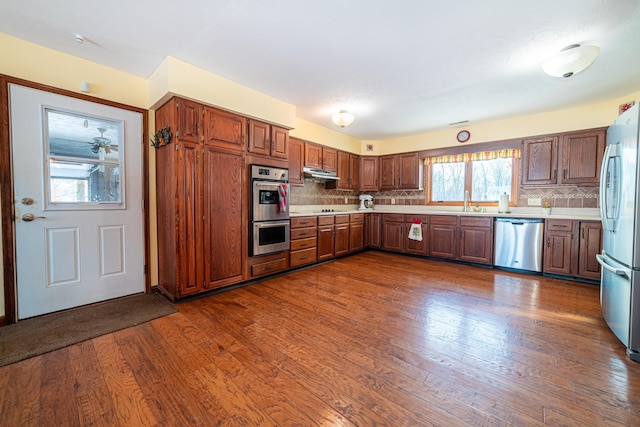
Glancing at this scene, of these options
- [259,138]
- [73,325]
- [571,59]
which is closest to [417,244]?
[571,59]

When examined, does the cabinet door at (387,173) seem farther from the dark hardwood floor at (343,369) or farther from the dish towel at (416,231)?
the dark hardwood floor at (343,369)

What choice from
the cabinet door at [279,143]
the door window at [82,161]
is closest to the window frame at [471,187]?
the cabinet door at [279,143]

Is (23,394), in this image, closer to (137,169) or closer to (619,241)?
(137,169)

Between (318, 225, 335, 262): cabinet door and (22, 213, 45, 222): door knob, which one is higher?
(22, 213, 45, 222): door knob

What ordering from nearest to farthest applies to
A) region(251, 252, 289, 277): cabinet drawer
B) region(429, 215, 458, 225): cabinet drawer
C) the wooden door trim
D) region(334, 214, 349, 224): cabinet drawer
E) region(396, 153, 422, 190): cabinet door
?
1. the wooden door trim
2. region(251, 252, 289, 277): cabinet drawer
3. region(429, 215, 458, 225): cabinet drawer
4. region(334, 214, 349, 224): cabinet drawer
5. region(396, 153, 422, 190): cabinet door

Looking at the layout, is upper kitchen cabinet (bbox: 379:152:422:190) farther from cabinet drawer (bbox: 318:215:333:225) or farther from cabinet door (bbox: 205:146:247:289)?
cabinet door (bbox: 205:146:247:289)

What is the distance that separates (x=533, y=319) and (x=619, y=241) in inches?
35.4

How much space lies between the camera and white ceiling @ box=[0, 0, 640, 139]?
1.82 m

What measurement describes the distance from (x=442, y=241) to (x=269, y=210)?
3.10 m

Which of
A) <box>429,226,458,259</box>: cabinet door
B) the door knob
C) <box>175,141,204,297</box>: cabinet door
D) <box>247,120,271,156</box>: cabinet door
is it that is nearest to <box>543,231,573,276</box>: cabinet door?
<box>429,226,458,259</box>: cabinet door

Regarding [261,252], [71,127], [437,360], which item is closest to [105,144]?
[71,127]

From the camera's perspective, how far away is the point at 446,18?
6.24 feet

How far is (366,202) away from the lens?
584 centimetres

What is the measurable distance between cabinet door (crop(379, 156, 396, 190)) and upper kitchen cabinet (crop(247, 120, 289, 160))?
266cm
